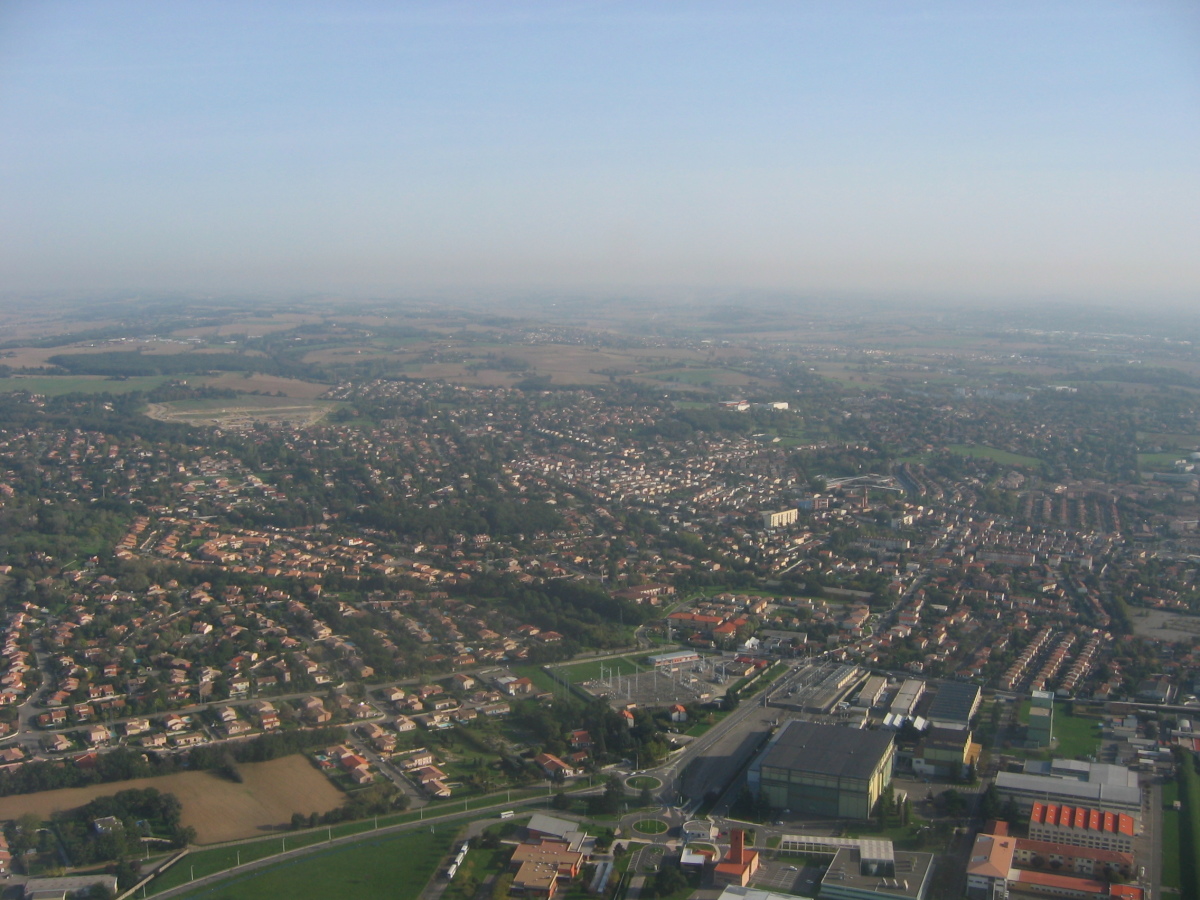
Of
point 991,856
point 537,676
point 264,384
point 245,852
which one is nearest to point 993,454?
point 537,676

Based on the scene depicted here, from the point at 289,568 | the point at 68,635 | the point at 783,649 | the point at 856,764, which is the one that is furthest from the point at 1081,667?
the point at 68,635

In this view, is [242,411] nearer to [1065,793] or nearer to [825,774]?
[825,774]

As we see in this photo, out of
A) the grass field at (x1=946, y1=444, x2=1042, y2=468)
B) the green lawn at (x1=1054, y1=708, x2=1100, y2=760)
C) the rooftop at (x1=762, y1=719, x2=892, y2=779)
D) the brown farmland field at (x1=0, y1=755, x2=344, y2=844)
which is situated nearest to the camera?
the brown farmland field at (x1=0, y1=755, x2=344, y2=844)

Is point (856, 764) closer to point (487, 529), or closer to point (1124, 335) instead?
point (487, 529)

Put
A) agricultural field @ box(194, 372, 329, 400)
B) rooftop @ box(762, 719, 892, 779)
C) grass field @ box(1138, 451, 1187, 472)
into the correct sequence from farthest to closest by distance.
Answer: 1. agricultural field @ box(194, 372, 329, 400)
2. grass field @ box(1138, 451, 1187, 472)
3. rooftop @ box(762, 719, 892, 779)

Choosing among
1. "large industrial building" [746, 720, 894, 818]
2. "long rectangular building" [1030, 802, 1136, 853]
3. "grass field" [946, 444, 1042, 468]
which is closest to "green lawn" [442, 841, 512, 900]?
"large industrial building" [746, 720, 894, 818]

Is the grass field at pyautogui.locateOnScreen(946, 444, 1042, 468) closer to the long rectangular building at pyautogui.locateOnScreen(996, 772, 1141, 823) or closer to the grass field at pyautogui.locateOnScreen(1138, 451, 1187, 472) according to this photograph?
the grass field at pyautogui.locateOnScreen(1138, 451, 1187, 472)
